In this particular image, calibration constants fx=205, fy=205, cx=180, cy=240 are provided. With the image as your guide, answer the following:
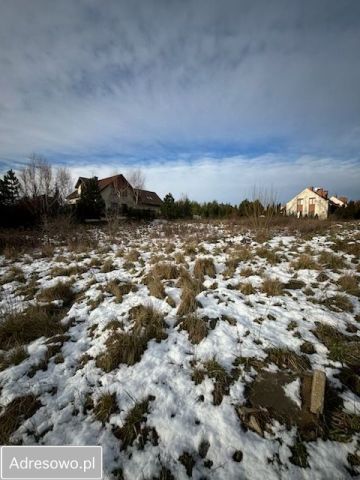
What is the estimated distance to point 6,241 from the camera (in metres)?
10.8

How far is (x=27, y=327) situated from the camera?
3.85 metres

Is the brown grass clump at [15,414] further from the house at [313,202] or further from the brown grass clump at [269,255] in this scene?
the house at [313,202]

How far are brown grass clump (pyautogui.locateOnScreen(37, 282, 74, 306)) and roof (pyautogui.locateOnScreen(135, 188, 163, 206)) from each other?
31998 millimetres

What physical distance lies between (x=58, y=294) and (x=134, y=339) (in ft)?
9.24

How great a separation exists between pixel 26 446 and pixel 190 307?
2.81 metres

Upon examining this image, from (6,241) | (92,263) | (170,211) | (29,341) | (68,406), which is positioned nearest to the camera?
(68,406)

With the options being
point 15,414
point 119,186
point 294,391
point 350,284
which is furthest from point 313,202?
point 15,414

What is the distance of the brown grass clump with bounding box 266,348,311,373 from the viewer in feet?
9.12

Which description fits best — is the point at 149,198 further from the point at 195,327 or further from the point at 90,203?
the point at 195,327

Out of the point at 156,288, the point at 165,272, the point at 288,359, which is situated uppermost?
the point at 165,272

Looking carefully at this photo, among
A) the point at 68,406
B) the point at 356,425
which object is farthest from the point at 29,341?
the point at 356,425

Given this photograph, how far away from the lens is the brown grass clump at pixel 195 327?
11.2 ft

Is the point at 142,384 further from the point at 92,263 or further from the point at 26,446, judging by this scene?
the point at 92,263

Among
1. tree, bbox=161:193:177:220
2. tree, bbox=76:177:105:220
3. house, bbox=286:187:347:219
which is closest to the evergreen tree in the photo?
tree, bbox=76:177:105:220
